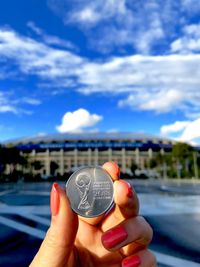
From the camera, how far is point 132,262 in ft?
4.05

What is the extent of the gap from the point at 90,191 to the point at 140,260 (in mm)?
297

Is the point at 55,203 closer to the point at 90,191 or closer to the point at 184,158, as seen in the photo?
the point at 90,191

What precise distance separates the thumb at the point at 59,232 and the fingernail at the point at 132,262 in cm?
21

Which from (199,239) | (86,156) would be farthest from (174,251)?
(86,156)

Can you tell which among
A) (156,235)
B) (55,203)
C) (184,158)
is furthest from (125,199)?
(184,158)

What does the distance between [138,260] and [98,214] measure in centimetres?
22

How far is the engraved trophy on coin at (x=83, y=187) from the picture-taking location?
1176 mm

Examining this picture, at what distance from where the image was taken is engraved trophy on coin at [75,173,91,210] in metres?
1.18

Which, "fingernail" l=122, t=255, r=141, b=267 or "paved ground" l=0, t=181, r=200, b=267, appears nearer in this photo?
"fingernail" l=122, t=255, r=141, b=267

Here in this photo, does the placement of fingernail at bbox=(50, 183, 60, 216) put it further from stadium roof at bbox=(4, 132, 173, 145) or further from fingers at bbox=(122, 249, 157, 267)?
stadium roof at bbox=(4, 132, 173, 145)

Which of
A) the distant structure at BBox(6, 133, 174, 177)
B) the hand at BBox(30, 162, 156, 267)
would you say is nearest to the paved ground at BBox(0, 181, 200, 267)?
the hand at BBox(30, 162, 156, 267)

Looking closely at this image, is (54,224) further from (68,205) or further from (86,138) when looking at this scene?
(86,138)

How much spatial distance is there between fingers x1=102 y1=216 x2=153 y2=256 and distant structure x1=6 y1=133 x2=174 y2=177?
101 metres

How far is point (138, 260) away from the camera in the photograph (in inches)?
48.9
